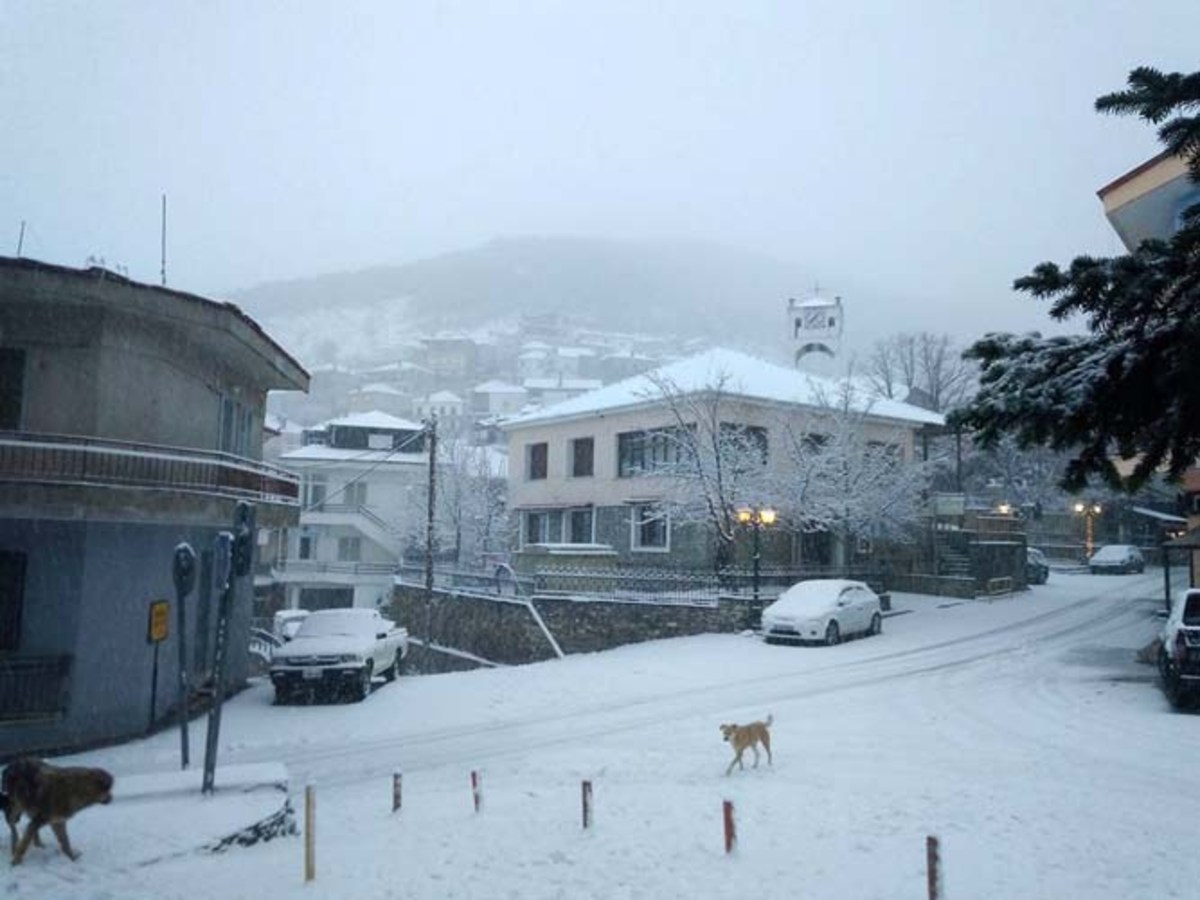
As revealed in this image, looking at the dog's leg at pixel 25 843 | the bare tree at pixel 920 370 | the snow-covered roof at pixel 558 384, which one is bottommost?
the dog's leg at pixel 25 843

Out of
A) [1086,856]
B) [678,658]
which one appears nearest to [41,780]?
[1086,856]

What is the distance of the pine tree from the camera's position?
3.62m

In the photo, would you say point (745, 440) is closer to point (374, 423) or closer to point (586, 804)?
point (586, 804)

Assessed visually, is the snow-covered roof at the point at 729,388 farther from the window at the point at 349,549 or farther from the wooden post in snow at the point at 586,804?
the wooden post in snow at the point at 586,804

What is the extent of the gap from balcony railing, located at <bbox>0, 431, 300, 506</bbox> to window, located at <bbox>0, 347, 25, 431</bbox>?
3.26ft

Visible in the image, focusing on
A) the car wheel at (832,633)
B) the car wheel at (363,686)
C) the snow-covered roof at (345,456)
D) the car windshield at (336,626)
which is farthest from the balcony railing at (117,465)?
the snow-covered roof at (345,456)

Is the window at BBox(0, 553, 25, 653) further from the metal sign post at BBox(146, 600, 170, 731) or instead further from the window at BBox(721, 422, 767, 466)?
the window at BBox(721, 422, 767, 466)

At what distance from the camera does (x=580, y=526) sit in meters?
39.2

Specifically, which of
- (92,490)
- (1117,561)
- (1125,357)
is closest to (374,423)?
(1117,561)

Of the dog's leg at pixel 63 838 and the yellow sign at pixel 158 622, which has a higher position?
the yellow sign at pixel 158 622

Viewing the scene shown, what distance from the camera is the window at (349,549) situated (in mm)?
51406

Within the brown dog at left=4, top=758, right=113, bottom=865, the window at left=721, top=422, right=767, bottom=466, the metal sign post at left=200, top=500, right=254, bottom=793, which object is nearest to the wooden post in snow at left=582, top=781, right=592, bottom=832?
the metal sign post at left=200, top=500, right=254, bottom=793

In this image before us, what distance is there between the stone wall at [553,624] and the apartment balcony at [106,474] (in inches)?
491

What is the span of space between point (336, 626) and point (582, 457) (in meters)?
20.8
